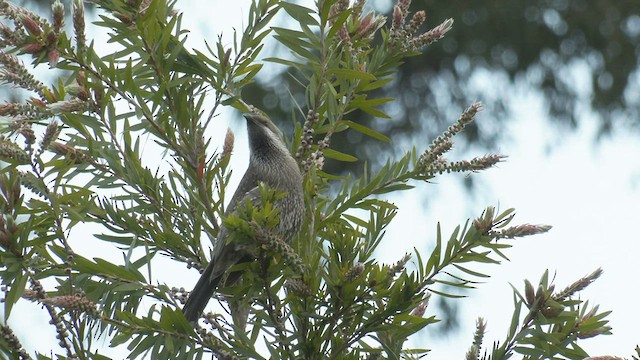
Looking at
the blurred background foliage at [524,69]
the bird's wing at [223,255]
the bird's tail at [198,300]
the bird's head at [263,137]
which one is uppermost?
the blurred background foliage at [524,69]

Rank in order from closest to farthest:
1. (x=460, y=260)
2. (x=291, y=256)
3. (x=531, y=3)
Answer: (x=291, y=256) < (x=460, y=260) < (x=531, y=3)

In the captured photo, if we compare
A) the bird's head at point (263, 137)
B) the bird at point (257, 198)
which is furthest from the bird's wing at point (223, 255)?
the bird's head at point (263, 137)

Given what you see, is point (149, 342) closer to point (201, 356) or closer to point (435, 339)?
point (201, 356)

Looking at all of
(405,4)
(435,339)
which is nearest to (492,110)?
(435,339)

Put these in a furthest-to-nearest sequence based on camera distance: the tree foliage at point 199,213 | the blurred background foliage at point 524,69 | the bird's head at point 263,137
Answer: the blurred background foliage at point 524,69
the bird's head at point 263,137
the tree foliage at point 199,213

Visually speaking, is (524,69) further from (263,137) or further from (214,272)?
(214,272)

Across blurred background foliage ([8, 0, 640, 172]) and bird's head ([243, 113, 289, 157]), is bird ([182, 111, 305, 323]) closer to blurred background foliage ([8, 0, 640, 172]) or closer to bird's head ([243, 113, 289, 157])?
bird's head ([243, 113, 289, 157])

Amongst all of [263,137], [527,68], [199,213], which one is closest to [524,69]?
[527,68]

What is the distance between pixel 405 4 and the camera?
1.29m

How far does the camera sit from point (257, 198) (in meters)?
1.63

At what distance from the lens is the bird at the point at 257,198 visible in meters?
1.26

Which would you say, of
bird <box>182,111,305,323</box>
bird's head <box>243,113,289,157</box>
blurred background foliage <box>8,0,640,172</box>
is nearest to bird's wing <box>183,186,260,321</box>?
bird <box>182,111,305,323</box>

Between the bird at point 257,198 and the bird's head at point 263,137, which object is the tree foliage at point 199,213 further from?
the bird's head at point 263,137

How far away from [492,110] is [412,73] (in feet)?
1.89
